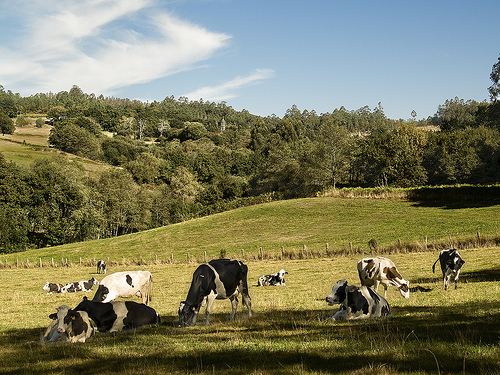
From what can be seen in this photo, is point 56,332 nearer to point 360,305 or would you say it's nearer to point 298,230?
point 360,305

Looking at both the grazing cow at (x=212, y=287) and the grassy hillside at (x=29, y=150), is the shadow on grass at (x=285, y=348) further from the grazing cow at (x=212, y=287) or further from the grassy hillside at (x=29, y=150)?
the grassy hillside at (x=29, y=150)

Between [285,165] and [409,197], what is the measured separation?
34084 mm

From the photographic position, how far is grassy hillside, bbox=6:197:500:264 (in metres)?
49.6

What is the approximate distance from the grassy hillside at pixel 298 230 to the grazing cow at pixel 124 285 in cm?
2510

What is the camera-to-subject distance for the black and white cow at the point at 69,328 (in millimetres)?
10750

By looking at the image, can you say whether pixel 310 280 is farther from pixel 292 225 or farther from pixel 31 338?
pixel 292 225

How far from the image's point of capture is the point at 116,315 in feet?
39.8

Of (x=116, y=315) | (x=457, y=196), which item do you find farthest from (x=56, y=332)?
(x=457, y=196)

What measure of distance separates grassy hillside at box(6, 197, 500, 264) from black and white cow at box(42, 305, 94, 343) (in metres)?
32.3

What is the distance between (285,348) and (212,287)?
15.1ft

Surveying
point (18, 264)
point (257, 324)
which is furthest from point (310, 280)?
point (18, 264)

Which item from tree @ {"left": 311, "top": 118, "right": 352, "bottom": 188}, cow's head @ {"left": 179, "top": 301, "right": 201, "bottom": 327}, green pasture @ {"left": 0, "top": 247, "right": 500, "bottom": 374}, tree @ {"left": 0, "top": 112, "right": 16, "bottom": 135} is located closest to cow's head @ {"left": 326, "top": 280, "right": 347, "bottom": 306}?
green pasture @ {"left": 0, "top": 247, "right": 500, "bottom": 374}

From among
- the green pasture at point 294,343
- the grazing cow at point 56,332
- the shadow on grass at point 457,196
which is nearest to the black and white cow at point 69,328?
the grazing cow at point 56,332

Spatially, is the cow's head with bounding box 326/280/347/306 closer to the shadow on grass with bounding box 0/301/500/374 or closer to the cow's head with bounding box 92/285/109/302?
the shadow on grass with bounding box 0/301/500/374
